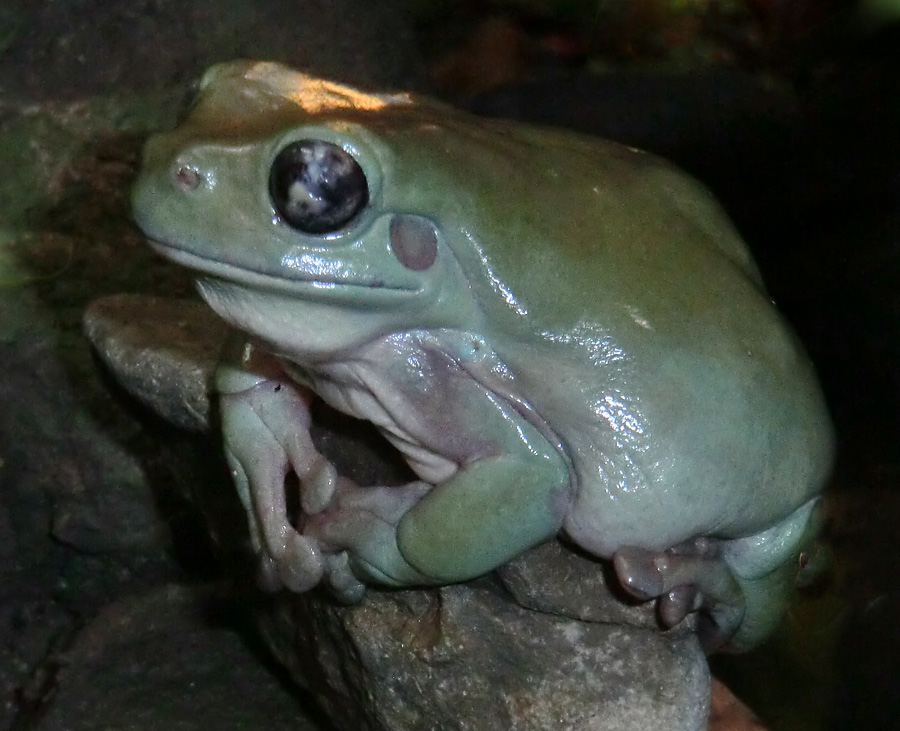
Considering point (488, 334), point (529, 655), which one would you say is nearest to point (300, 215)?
point (488, 334)

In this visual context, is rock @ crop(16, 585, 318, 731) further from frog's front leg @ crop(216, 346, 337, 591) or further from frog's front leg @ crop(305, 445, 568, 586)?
frog's front leg @ crop(305, 445, 568, 586)

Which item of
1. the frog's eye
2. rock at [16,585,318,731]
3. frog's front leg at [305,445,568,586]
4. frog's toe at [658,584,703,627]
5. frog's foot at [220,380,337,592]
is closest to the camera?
the frog's eye

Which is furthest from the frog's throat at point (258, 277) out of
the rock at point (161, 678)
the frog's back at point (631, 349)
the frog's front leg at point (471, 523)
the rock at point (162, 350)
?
the rock at point (161, 678)

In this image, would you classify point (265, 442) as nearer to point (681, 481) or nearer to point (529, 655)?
point (529, 655)

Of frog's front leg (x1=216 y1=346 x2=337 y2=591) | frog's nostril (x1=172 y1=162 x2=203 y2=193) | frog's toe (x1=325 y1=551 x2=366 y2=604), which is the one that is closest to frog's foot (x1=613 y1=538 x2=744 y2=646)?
frog's toe (x1=325 y1=551 x2=366 y2=604)

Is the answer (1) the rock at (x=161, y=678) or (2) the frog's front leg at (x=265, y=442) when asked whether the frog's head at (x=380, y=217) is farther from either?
(1) the rock at (x=161, y=678)

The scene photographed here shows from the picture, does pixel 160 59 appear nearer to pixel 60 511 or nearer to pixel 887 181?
pixel 60 511

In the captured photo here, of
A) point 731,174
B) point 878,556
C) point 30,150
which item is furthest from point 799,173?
point 30,150
